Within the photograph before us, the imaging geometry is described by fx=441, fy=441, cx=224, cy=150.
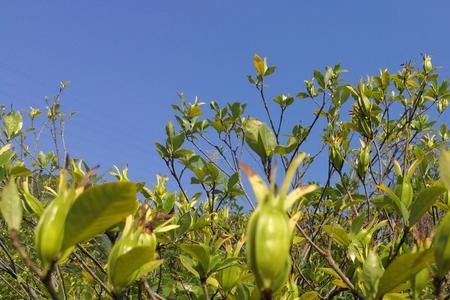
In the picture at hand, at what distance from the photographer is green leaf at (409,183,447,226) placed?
3.23 ft

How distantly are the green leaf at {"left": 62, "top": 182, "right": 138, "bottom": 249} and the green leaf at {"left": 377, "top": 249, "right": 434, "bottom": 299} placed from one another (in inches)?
18.7

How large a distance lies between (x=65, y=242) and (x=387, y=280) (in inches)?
22.9

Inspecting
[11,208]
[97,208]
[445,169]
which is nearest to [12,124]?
[11,208]

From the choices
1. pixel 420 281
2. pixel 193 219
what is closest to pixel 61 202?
pixel 420 281

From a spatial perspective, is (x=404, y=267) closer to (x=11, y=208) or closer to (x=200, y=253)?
(x=200, y=253)

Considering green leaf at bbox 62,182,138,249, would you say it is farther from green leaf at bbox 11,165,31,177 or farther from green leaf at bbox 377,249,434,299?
green leaf at bbox 11,165,31,177

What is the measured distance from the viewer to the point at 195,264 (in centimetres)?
121

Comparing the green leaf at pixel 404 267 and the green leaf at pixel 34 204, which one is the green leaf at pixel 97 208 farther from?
the green leaf at pixel 34 204

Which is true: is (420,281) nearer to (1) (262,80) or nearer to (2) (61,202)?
(2) (61,202)

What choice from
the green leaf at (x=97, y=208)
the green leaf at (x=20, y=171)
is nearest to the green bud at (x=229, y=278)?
the green leaf at (x=97, y=208)

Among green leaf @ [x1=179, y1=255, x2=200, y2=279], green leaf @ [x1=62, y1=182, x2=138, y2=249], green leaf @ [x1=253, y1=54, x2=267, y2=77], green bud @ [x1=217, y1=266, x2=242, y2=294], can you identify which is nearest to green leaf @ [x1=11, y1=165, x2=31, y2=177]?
green leaf @ [x1=179, y1=255, x2=200, y2=279]

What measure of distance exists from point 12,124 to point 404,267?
2400mm

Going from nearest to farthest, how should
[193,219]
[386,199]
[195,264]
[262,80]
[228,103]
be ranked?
[195,264] < [386,199] < [193,219] < [228,103] < [262,80]

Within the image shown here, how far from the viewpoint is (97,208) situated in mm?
704
